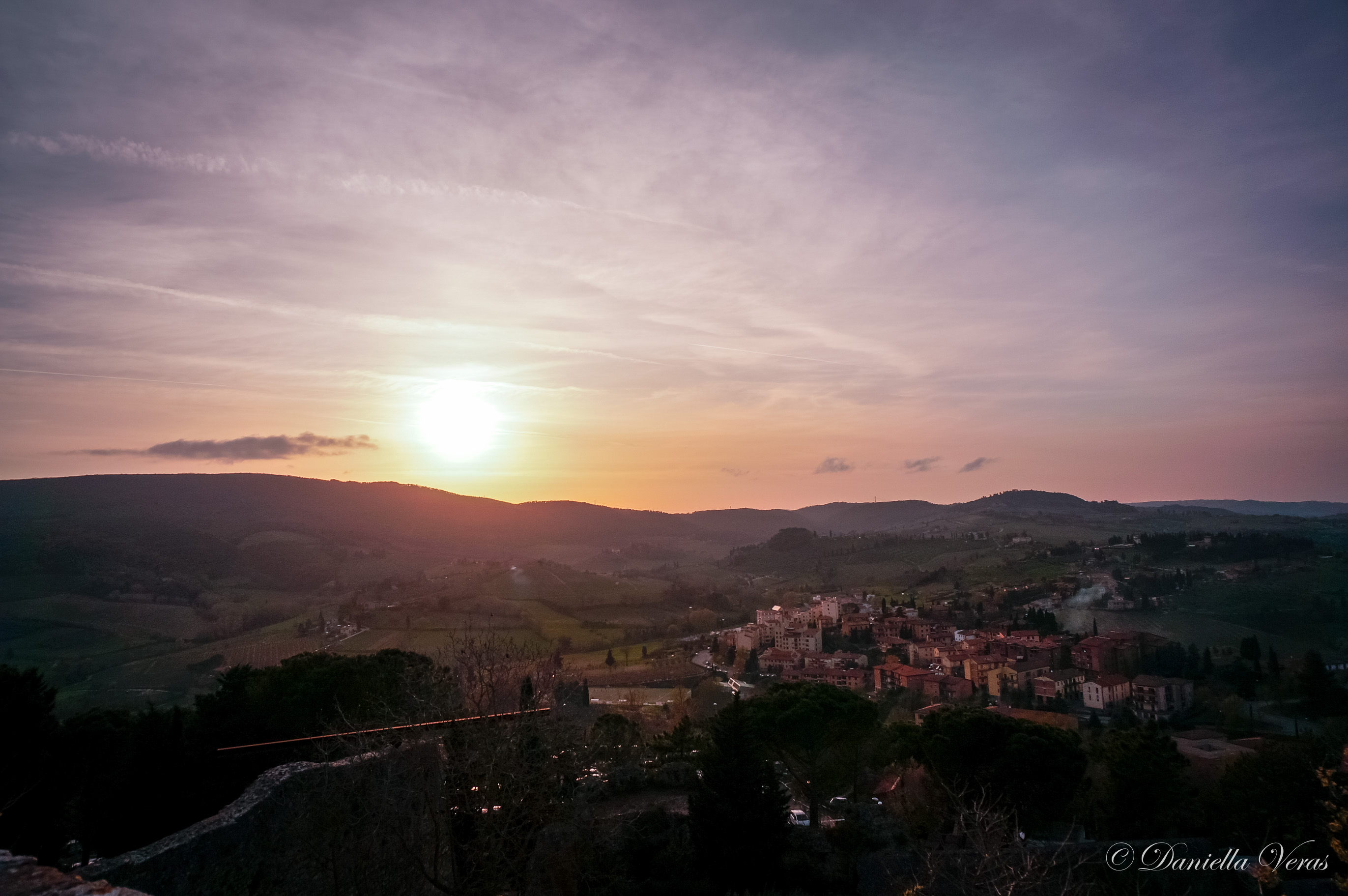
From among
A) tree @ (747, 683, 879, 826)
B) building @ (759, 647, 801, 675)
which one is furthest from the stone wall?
building @ (759, 647, 801, 675)

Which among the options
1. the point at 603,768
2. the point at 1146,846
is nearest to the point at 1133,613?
the point at 1146,846

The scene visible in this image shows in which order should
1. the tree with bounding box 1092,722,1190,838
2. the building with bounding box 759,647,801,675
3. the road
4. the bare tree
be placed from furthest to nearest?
1. the building with bounding box 759,647,801,675
2. the road
3. the tree with bounding box 1092,722,1190,838
4. the bare tree

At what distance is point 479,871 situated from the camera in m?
9.54

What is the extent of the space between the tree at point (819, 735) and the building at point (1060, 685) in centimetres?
2567

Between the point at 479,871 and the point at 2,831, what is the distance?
8126mm

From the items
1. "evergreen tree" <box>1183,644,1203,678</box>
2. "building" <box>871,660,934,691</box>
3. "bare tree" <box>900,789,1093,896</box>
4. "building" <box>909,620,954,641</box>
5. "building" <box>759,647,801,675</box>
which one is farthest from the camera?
"building" <box>909,620,954,641</box>

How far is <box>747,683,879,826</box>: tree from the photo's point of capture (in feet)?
66.1

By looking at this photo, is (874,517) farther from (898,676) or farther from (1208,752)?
(1208,752)

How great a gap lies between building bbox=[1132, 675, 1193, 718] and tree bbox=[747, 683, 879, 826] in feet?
86.6

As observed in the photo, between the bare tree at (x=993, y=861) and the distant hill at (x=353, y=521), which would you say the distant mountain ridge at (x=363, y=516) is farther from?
the bare tree at (x=993, y=861)

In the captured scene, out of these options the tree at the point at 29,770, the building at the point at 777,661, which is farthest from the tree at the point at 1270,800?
the building at the point at 777,661

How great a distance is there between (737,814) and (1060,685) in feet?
118

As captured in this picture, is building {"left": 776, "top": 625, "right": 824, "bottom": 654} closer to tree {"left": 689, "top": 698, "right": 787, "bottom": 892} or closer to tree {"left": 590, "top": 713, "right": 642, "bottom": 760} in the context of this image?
tree {"left": 590, "top": 713, "right": 642, "bottom": 760}

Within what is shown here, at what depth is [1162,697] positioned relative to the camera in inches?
1533
